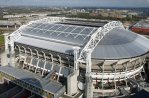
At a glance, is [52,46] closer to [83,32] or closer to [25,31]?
[83,32]

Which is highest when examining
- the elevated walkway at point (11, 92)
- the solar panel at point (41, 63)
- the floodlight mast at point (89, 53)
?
the floodlight mast at point (89, 53)

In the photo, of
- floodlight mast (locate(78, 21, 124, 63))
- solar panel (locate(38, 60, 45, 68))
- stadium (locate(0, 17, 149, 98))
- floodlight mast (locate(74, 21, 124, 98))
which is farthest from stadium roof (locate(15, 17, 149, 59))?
solar panel (locate(38, 60, 45, 68))

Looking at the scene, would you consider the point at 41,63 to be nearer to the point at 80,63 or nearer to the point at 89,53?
the point at 80,63

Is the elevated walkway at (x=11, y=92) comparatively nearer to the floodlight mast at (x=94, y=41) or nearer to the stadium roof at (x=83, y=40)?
the stadium roof at (x=83, y=40)

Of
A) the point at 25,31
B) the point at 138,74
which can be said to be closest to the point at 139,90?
the point at 138,74

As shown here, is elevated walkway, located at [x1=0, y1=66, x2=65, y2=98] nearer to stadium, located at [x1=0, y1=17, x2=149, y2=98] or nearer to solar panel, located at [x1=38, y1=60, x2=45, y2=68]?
stadium, located at [x1=0, y1=17, x2=149, y2=98]

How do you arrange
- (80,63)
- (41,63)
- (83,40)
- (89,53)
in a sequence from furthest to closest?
(41,63) → (83,40) → (80,63) → (89,53)

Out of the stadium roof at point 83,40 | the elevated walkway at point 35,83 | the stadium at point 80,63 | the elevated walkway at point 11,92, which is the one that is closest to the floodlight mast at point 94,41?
the stadium at point 80,63

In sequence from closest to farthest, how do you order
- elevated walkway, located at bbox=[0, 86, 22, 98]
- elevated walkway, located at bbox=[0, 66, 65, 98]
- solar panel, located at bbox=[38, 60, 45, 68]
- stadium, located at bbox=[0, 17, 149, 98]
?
elevated walkway, located at bbox=[0, 66, 65, 98] < stadium, located at bbox=[0, 17, 149, 98] < elevated walkway, located at bbox=[0, 86, 22, 98] < solar panel, located at bbox=[38, 60, 45, 68]

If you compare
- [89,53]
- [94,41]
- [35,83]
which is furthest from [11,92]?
[94,41]
